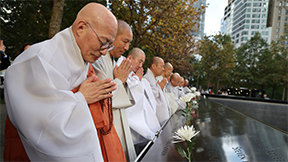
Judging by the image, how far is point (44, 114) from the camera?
94 cm

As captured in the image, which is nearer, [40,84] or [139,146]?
[40,84]

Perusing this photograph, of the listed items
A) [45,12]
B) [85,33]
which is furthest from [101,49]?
[45,12]

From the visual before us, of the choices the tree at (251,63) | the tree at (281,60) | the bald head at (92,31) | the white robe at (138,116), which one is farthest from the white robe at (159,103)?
the tree at (251,63)

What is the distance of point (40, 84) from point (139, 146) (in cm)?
161

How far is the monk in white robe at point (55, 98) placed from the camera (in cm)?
94

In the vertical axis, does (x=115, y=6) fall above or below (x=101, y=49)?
above

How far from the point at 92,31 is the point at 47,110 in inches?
22.3

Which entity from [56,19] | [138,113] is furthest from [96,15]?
[56,19]

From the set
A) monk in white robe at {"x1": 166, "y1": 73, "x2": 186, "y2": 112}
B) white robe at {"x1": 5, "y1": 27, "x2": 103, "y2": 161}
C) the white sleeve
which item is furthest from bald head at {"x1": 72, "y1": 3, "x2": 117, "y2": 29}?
monk in white robe at {"x1": 166, "y1": 73, "x2": 186, "y2": 112}

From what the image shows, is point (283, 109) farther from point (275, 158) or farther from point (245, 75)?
point (245, 75)

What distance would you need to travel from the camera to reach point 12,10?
25.0 feet

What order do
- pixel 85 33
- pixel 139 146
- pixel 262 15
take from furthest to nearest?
1. pixel 262 15
2. pixel 139 146
3. pixel 85 33

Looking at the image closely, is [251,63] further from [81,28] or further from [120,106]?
A: [81,28]

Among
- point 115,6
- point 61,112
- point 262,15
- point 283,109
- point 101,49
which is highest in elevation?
point 262,15
